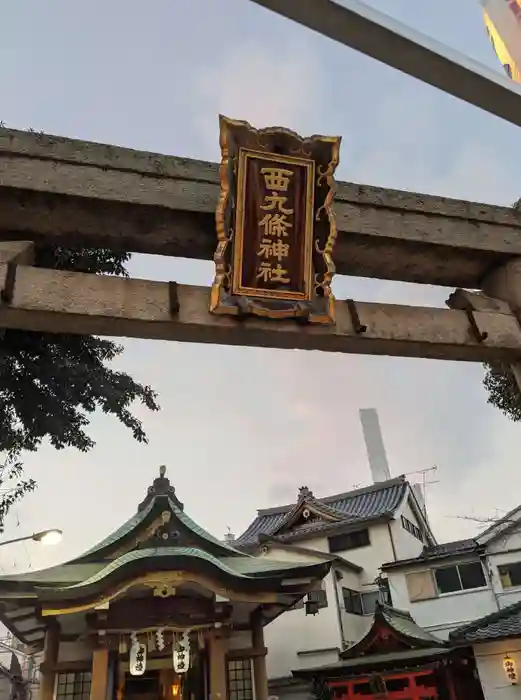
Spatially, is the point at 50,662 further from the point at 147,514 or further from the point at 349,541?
the point at 349,541

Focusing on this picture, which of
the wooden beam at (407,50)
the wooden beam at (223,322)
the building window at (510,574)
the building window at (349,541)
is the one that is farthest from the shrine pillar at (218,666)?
the building window at (349,541)

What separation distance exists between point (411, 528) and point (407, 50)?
27088 millimetres

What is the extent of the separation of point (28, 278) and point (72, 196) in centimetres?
74

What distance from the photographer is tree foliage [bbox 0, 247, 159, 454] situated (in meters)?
8.23

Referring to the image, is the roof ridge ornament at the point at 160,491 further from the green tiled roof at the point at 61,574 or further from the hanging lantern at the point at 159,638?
the hanging lantern at the point at 159,638

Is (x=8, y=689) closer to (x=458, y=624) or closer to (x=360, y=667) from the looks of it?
(x=360, y=667)

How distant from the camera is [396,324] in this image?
15.3ft

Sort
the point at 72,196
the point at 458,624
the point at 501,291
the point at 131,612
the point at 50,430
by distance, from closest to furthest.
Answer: the point at 72,196
the point at 501,291
the point at 50,430
the point at 131,612
the point at 458,624

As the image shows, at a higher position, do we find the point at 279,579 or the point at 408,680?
the point at 279,579

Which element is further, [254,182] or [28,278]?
[254,182]

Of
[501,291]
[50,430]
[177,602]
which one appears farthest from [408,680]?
[501,291]

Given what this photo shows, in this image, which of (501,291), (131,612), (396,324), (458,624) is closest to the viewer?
(396,324)

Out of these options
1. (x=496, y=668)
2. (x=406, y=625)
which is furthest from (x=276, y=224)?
(x=406, y=625)

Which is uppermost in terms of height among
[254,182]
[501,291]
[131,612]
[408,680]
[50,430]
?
[50,430]
